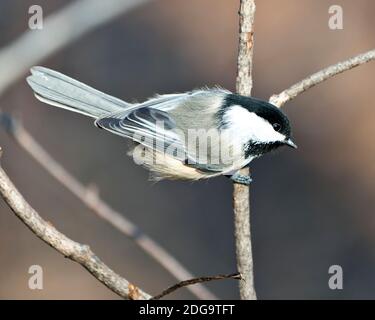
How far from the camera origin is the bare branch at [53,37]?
139cm

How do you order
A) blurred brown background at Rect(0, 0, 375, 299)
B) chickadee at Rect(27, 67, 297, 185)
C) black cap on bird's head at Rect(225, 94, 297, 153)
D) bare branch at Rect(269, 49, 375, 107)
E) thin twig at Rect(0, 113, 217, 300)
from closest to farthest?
thin twig at Rect(0, 113, 217, 300) < bare branch at Rect(269, 49, 375, 107) < black cap on bird's head at Rect(225, 94, 297, 153) < chickadee at Rect(27, 67, 297, 185) < blurred brown background at Rect(0, 0, 375, 299)

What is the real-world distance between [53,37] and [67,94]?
656 millimetres

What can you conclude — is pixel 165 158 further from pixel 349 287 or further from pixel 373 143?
pixel 373 143

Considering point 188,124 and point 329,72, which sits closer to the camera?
point 329,72

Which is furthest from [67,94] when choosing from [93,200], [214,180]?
[214,180]

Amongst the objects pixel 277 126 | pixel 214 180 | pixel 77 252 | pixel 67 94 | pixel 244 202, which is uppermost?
pixel 214 180

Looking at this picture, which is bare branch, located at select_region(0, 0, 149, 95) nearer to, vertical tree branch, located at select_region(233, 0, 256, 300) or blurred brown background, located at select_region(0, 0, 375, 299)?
vertical tree branch, located at select_region(233, 0, 256, 300)

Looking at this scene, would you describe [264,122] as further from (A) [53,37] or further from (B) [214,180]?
(B) [214,180]

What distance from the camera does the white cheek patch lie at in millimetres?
2051

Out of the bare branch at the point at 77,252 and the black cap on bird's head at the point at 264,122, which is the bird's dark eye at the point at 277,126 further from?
the bare branch at the point at 77,252

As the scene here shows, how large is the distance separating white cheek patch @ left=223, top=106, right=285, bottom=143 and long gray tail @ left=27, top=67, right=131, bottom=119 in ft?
1.31

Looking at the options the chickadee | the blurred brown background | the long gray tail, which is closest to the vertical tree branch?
the chickadee

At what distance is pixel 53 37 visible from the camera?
1495mm

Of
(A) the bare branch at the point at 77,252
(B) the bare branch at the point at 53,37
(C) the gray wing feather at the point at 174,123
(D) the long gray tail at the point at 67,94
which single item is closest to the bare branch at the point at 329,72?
(C) the gray wing feather at the point at 174,123
